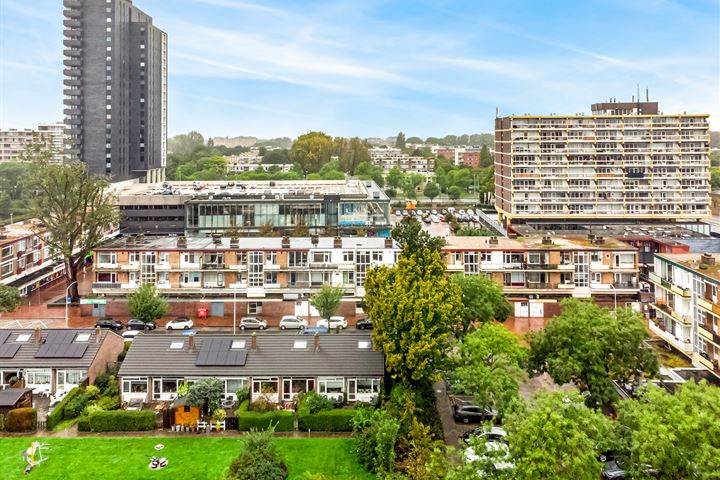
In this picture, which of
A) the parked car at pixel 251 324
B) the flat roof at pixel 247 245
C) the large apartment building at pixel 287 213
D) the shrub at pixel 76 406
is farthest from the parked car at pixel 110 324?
the large apartment building at pixel 287 213

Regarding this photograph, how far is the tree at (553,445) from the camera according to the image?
17.1 m

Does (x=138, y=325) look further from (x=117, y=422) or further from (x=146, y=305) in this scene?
(x=117, y=422)

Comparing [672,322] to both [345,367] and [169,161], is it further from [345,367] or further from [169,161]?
[169,161]

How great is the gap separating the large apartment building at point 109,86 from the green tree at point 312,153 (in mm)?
45721

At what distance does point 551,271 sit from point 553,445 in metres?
32.9

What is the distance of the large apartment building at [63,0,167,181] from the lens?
108 meters

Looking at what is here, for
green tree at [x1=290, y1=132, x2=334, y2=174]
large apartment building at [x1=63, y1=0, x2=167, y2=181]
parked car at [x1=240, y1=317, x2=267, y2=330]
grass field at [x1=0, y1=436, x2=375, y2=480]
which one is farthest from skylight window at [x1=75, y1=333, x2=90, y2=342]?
green tree at [x1=290, y1=132, x2=334, y2=174]

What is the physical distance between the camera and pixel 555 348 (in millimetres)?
28328

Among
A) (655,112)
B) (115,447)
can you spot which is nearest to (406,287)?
(115,447)

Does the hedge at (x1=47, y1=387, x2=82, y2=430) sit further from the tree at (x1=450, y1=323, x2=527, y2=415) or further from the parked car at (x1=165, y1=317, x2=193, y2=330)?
the tree at (x1=450, y1=323, x2=527, y2=415)

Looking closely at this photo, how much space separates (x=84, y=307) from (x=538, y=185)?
61255mm

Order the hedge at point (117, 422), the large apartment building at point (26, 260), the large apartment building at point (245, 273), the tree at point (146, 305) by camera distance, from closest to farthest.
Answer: the hedge at point (117, 422) < the tree at point (146, 305) < the large apartment building at point (245, 273) < the large apartment building at point (26, 260)

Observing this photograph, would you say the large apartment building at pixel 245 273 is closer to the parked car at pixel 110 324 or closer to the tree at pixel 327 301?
the parked car at pixel 110 324

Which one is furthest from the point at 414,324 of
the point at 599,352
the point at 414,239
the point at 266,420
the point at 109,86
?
the point at 109,86
